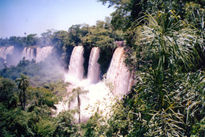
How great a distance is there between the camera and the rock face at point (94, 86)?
429 centimetres

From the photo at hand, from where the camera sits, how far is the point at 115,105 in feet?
12.9

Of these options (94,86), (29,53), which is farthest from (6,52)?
(94,86)

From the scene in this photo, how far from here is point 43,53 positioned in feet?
152

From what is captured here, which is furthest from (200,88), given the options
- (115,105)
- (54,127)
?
(54,127)

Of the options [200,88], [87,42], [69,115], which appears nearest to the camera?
[200,88]

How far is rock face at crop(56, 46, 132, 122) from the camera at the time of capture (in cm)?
429

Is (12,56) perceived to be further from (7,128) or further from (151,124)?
(151,124)

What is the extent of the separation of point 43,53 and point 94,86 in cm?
3322

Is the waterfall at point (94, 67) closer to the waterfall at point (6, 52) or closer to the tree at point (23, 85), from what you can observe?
the tree at point (23, 85)

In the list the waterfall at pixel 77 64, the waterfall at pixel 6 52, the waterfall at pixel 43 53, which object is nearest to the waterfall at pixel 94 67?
the waterfall at pixel 77 64

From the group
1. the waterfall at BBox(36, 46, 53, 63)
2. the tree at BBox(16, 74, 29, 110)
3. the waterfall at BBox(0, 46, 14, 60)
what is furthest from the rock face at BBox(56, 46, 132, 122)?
the waterfall at BBox(0, 46, 14, 60)

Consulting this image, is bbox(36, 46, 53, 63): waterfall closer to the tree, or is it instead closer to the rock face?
the rock face

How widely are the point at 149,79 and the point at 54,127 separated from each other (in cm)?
Answer: 1087

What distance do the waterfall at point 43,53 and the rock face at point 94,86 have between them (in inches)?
782
